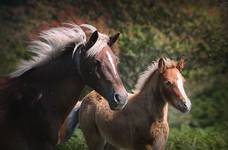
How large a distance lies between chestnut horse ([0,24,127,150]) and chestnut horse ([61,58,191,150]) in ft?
5.75

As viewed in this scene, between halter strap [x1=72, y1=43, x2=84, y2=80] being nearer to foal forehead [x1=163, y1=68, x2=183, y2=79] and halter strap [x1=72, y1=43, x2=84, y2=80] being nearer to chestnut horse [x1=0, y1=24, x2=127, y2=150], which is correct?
chestnut horse [x1=0, y1=24, x2=127, y2=150]

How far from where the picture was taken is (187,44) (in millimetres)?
12008

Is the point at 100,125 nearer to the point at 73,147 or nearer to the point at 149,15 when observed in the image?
the point at 73,147

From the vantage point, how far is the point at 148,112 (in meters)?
6.98

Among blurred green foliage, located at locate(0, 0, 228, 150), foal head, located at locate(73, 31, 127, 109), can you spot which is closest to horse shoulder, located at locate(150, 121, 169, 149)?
foal head, located at locate(73, 31, 127, 109)

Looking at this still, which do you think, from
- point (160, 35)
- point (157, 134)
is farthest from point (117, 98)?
point (160, 35)

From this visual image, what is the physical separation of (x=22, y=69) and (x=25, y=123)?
43 centimetres

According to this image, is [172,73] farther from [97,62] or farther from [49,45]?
[49,45]

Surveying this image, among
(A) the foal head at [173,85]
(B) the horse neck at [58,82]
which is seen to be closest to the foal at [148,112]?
(A) the foal head at [173,85]

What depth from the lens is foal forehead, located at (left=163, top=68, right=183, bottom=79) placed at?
22.4 feet

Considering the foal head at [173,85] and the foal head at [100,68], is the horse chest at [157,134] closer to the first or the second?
the foal head at [173,85]

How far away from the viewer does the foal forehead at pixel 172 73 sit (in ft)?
22.4

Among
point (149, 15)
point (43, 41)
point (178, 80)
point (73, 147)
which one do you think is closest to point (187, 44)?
point (149, 15)

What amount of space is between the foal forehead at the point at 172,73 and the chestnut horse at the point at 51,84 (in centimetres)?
174
